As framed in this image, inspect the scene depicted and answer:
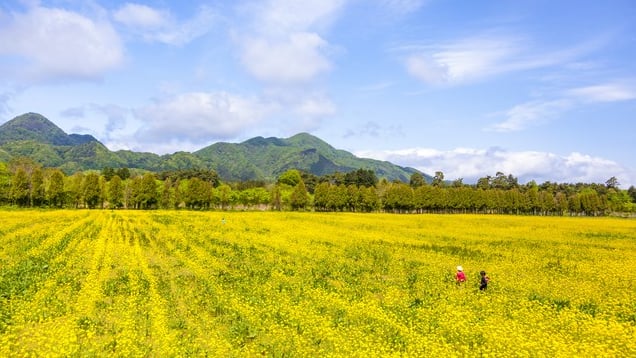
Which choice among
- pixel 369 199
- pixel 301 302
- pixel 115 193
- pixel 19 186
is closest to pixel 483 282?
pixel 301 302

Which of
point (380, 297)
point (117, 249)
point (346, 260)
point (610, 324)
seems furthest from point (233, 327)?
point (117, 249)

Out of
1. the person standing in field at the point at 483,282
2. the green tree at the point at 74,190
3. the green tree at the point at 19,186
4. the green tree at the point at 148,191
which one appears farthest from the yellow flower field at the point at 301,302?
the green tree at the point at 74,190

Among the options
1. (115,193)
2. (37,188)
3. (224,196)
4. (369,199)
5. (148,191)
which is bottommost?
(369,199)

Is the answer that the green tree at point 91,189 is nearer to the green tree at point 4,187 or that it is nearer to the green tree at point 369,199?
the green tree at point 4,187

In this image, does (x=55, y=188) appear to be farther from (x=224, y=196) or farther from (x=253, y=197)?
(x=253, y=197)

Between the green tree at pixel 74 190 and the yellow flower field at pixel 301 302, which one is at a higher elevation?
the green tree at pixel 74 190

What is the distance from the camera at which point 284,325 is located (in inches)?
619

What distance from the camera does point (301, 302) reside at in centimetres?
1872

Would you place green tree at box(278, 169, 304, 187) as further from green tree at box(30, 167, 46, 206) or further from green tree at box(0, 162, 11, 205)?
green tree at box(0, 162, 11, 205)

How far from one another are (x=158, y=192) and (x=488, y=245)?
346 ft

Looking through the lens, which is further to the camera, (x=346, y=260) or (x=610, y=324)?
(x=346, y=260)

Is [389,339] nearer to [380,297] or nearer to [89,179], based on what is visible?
[380,297]

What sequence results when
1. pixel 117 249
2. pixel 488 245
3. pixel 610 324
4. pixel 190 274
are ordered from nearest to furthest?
pixel 610 324
pixel 190 274
pixel 117 249
pixel 488 245

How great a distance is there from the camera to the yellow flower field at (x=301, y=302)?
13.7m
